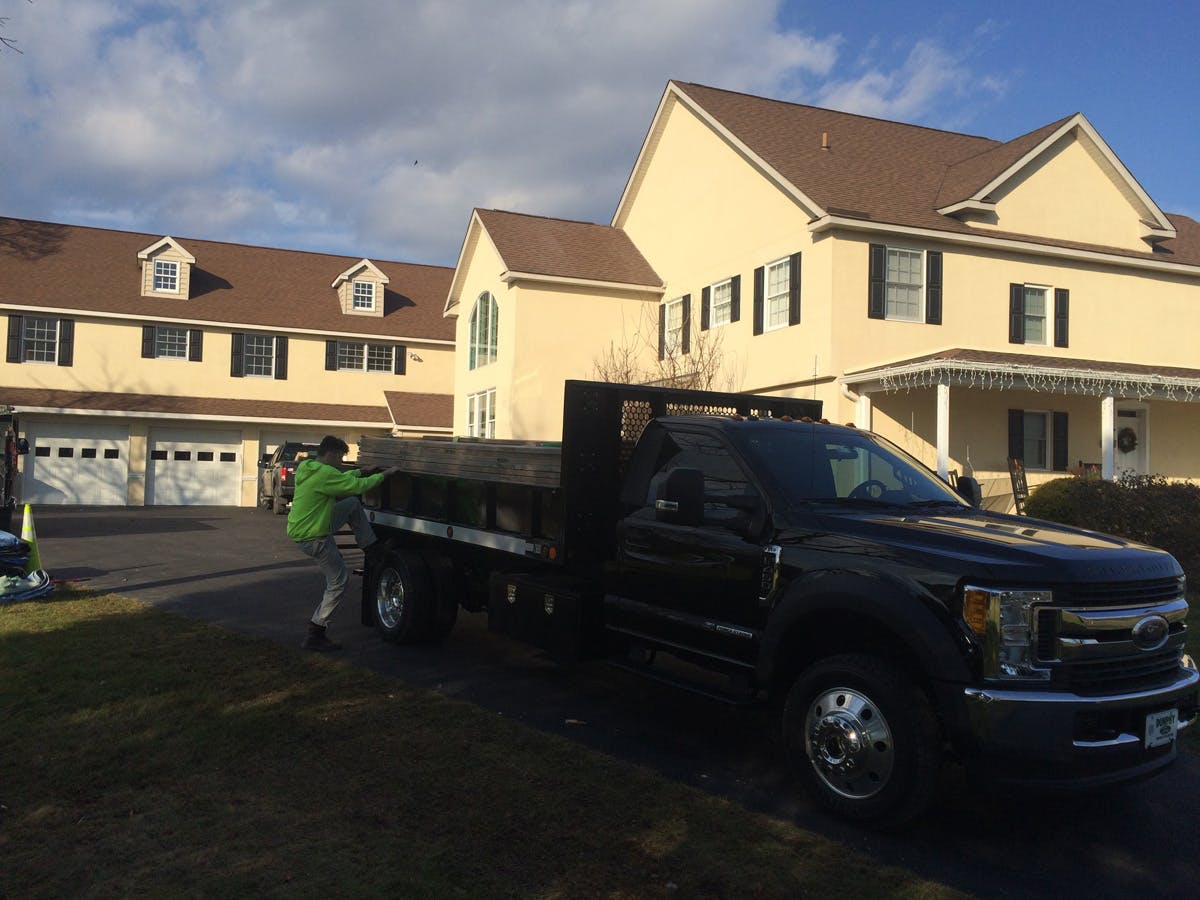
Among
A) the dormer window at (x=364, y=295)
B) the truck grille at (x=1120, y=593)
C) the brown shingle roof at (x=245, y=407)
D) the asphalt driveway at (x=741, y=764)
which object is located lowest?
the asphalt driveway at (x=741, y=764)

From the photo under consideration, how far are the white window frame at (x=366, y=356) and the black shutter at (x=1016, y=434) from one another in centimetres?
2274

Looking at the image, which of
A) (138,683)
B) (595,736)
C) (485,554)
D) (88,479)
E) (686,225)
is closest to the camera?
(595,736)

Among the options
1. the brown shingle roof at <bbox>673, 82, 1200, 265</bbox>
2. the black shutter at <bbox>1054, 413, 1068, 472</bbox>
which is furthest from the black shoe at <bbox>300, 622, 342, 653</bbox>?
the black shutter at <bbox>1054, 413, 1068, 472</bbox>

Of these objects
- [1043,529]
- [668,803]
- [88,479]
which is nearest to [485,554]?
[668,803]

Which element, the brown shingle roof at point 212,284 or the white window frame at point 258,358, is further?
the white window frame at point 258,358

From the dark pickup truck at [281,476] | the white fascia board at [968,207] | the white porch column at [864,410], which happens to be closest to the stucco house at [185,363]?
the dark pickup truck at [281,476]

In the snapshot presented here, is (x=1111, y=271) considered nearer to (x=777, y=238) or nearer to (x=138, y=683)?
(x=777, y=238)

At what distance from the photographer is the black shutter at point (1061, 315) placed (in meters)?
19.9

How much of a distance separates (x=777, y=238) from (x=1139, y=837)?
1579 centimetres

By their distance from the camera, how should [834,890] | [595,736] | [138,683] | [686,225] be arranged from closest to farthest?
[834,890]
[595,736]
[138,683]
[686,225]

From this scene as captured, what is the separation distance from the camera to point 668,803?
520cm

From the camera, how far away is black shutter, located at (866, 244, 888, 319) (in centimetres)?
1822

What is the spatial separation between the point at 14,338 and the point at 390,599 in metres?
28.1

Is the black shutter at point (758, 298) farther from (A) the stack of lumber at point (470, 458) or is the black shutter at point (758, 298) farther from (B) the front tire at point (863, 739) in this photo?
(B) the front tire at point (863, 739)
